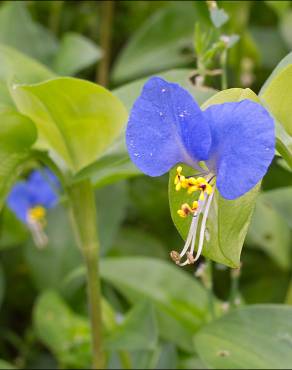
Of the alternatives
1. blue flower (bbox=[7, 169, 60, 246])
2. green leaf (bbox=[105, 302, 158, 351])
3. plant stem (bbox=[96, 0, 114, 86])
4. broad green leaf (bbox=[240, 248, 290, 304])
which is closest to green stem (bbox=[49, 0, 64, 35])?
plant stem (bbox=[96, 0, 114, 86])

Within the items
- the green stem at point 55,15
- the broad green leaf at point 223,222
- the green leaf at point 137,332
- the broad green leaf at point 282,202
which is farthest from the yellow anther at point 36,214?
the broad green leaf at point 223,222

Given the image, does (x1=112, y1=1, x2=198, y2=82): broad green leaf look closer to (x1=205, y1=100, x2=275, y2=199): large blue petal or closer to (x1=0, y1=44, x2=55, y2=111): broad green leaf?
(x1=0, y1=44, x2=55, y2=111): broad green leaf

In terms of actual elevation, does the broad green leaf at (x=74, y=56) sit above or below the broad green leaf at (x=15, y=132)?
below

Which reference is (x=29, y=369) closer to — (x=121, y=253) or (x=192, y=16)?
(x=121, y=253)

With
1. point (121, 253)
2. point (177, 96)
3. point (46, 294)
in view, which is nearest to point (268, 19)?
point (121, 253)

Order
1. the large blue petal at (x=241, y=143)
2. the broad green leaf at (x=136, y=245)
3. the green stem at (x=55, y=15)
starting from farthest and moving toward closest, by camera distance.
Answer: the green stem at (x=55, y=15) → the broad green leaf at (x=136, y=245) → the large blue petal at (x=241, y=143)

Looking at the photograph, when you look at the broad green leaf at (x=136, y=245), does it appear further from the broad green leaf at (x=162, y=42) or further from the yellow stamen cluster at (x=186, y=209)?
the yellow stamen cluster at (x=186, y=209)
